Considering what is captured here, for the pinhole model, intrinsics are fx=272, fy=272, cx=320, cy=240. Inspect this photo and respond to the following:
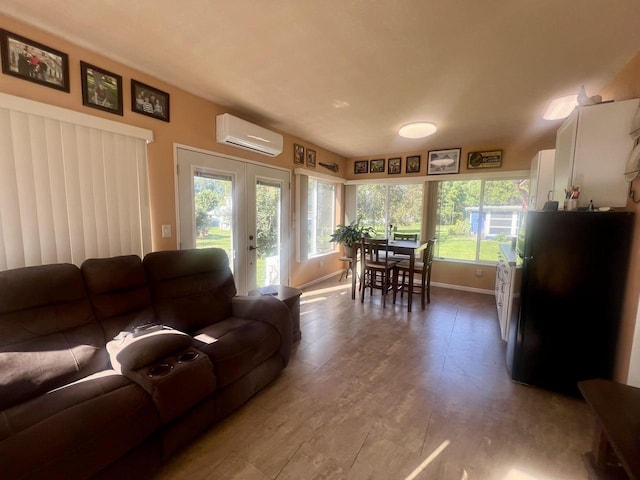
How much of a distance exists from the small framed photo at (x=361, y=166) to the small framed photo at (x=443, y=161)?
1171 millimetres

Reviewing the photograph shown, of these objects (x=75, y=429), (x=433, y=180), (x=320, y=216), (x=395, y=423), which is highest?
(x=433, y=180)

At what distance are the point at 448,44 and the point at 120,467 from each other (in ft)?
9.65

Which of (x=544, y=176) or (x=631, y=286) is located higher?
(x=544, y=176)

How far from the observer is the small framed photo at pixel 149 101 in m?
2.21

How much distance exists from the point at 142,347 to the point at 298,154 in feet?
10.9

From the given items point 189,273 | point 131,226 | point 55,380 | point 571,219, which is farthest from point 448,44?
point 55,380

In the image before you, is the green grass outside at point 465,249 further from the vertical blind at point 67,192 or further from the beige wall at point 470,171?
the vertical blind at point 67,192

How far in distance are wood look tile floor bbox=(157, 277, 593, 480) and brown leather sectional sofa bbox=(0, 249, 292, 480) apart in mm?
205

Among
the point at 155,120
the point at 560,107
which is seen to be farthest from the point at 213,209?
the point at 560,107

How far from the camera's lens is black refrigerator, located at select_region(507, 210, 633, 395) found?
5.97 feet

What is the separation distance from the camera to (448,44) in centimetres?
180

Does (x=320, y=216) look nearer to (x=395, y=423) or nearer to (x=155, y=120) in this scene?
(x=155, y=120)

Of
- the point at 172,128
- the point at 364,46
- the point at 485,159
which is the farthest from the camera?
the point at 485,159

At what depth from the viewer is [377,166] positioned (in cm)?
527
